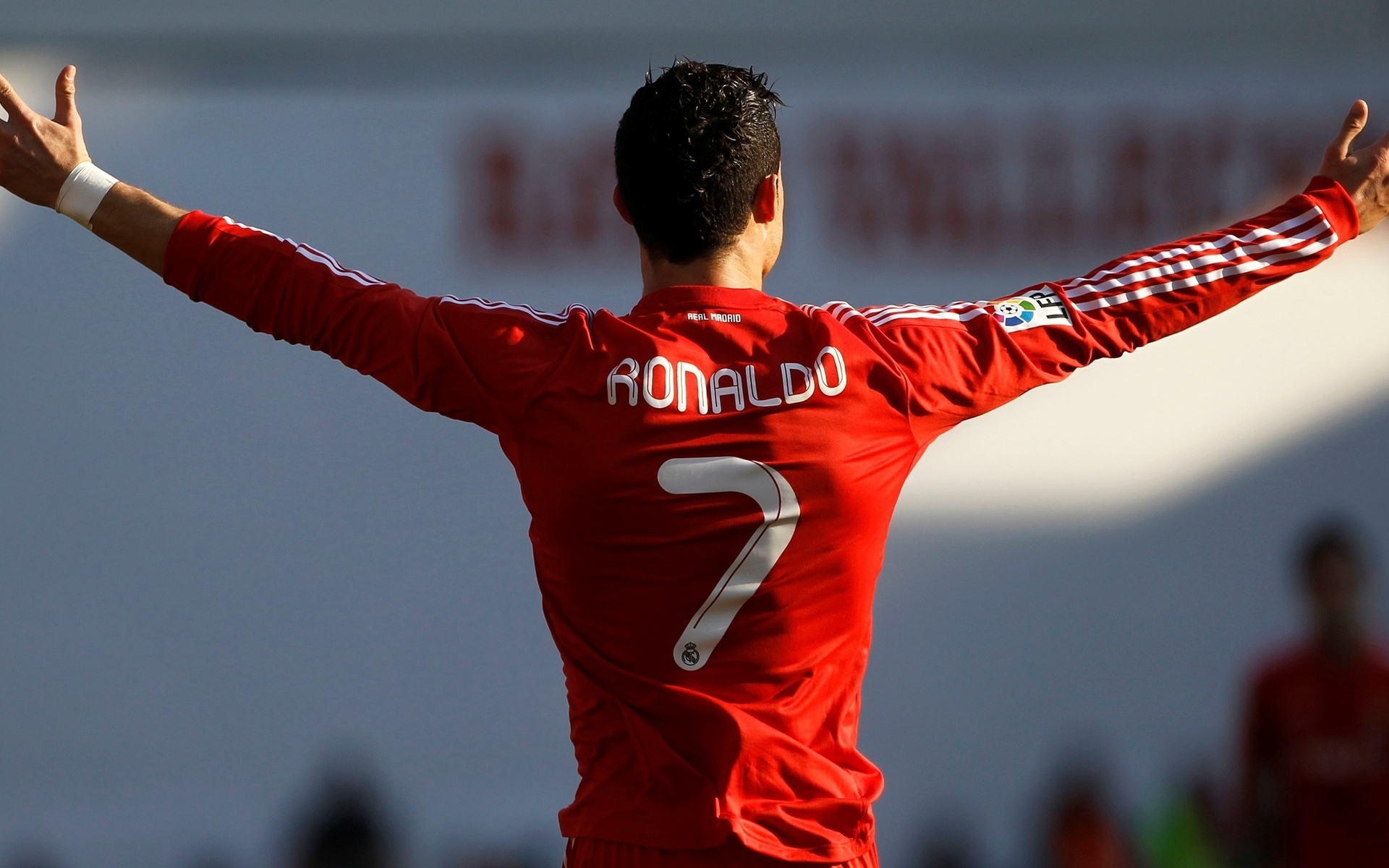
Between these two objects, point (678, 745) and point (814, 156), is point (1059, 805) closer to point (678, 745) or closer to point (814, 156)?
point (814, 156)

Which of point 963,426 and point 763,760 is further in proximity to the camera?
point 963,426

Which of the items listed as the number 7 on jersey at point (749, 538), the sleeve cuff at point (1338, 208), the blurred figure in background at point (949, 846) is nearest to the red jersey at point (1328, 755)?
the blurred figure in background at point (949, 846)

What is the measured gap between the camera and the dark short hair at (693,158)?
5.60 ft

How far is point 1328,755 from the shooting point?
4.62 m

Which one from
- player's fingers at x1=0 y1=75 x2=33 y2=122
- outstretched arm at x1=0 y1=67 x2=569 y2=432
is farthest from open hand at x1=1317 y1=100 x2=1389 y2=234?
player's fingers at x1=0 y1=75 x2=33 y2=122

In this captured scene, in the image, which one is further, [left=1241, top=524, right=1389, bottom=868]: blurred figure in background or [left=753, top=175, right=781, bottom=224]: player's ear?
[left=1241, top=524, right=1389, bottom=868]: blurred figure in background

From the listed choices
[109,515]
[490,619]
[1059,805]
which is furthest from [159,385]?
[1059,805]

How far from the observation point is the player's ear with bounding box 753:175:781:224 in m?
1.75

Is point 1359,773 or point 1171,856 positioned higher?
point 1359,773

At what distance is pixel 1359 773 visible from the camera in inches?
181

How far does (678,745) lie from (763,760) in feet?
0.32

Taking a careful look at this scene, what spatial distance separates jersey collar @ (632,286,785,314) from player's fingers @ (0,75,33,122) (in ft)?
2.63

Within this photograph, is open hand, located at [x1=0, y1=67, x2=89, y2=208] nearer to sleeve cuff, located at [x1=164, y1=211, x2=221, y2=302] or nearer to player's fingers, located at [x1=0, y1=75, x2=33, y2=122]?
player's fingers, located at [x1=0, y1=75, x2=33, y2=122]

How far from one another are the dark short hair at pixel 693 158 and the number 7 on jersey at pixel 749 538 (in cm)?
28
